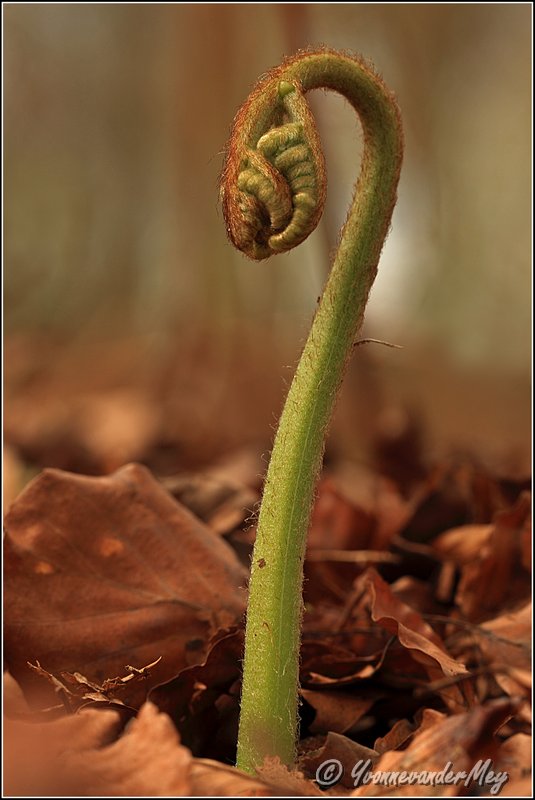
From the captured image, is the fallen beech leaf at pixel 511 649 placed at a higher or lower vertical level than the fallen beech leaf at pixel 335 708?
higher

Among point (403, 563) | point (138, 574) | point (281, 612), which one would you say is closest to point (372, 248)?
point (281, 612)

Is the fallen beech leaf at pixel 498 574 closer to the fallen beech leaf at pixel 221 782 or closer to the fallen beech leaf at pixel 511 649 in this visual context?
the fallen beech leaf at pixel 511 649

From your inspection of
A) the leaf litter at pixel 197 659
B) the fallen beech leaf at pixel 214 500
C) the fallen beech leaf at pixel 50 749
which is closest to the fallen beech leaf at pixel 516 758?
the leaf litter at pixel 197 659

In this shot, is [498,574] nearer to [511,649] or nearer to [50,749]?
[511,649]

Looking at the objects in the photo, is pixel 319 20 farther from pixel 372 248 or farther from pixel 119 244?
pixel 372 248

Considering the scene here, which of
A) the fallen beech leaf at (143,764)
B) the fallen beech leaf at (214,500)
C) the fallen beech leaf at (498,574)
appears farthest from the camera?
the fallen beech leaf at (214,500)

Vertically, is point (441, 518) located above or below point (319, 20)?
below
